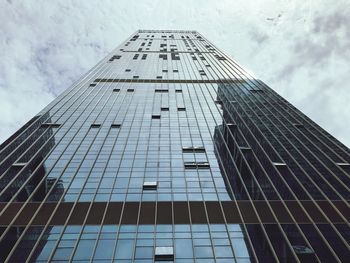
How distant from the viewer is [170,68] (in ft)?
256

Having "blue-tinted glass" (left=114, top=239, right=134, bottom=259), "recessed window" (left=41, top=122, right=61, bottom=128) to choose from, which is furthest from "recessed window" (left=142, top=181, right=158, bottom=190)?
"recessed window" (left=41, top=122, right=61, bottom=128)

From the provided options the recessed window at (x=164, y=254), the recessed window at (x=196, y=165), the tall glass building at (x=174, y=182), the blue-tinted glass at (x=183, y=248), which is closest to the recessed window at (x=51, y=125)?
the tall glass building at (x=174, y=182)

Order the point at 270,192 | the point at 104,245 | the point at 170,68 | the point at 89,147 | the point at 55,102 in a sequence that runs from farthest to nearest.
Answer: the point at 170,68, the point at 55,102, the point at 89,147, the point at 270,192, the point at 104,245

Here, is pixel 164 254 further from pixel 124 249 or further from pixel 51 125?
pixel 51 125

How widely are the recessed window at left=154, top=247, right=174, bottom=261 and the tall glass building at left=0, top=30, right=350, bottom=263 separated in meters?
0.08

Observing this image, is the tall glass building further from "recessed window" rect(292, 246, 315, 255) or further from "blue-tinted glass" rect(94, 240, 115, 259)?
"recessed window" rect(292, 246, 315, 255)

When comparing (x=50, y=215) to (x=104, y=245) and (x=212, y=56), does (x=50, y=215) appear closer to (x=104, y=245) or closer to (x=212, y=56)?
(x=104, y=245)

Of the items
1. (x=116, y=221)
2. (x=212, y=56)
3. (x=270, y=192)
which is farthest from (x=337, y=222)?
(x=212, y=56)

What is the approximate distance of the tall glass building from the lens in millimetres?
28297

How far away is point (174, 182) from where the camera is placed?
36812 mm

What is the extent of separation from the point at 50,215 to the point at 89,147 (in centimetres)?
1367

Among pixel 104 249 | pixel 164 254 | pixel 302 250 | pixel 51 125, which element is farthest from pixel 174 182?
pixel 51 125

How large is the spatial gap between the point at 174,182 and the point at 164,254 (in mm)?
10302

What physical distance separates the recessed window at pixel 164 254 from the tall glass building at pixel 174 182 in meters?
0.08
